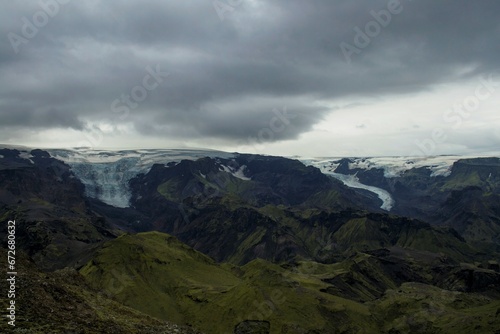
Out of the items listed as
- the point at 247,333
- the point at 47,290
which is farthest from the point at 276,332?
the point at 47,290

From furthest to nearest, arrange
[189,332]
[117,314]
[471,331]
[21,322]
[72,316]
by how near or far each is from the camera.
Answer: [471,331]
[117,314]
[189,332]
[72,316]
[21,322]

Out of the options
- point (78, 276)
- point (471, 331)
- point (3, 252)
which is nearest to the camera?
point (3, 252)

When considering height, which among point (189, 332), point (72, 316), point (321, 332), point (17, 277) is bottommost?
point (321, 332)

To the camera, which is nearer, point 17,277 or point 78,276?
point 17,277

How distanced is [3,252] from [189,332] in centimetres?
4342

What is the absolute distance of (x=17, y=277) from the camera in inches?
2822

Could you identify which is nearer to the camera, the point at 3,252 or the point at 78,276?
the point at 3,252

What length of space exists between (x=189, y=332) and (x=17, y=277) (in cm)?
3024

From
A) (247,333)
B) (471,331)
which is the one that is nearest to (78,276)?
(247,333)

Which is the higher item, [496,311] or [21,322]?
[21,322]

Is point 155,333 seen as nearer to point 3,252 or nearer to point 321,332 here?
point 3,252

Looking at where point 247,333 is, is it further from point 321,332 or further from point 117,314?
point 117,314

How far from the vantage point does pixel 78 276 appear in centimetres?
10819

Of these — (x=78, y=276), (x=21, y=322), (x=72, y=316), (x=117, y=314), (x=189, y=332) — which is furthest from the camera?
(x=78, y=276)
